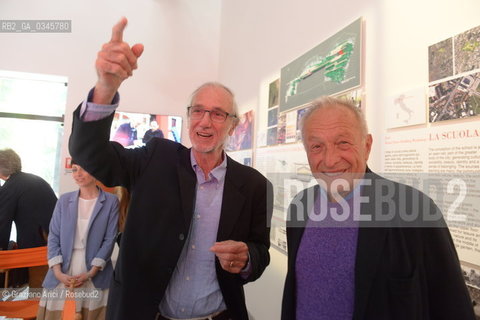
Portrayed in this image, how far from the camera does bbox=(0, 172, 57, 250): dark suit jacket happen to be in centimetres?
288

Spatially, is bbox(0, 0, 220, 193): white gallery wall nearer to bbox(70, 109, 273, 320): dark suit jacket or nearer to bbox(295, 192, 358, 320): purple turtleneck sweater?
bbox(70, 109, 273, 320): dark suit jacket

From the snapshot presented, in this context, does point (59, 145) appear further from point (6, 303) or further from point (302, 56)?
point (302, 56)

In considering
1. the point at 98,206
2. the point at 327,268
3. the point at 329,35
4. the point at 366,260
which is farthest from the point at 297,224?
the point at 98,206

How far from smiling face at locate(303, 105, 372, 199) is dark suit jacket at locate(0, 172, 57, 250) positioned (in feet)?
10.1

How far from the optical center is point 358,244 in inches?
36.9

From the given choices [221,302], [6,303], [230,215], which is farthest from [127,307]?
[6,303]

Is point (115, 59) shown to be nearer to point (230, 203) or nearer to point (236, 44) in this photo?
Answer: point (230, 203)

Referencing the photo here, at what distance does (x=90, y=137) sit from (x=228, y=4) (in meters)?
4.35

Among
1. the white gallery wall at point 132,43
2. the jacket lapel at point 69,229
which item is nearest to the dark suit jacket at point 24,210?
the jacket lapel at point 69,229

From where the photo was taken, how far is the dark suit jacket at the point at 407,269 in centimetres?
79

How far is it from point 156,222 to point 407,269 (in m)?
0.89

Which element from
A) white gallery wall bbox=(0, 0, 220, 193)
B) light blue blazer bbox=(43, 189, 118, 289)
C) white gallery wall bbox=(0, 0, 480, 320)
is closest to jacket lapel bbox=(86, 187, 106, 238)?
light blue blazer bbox=(43, 189, 118, 289)

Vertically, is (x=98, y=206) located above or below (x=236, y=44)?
below

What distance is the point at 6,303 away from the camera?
97.6 inches
